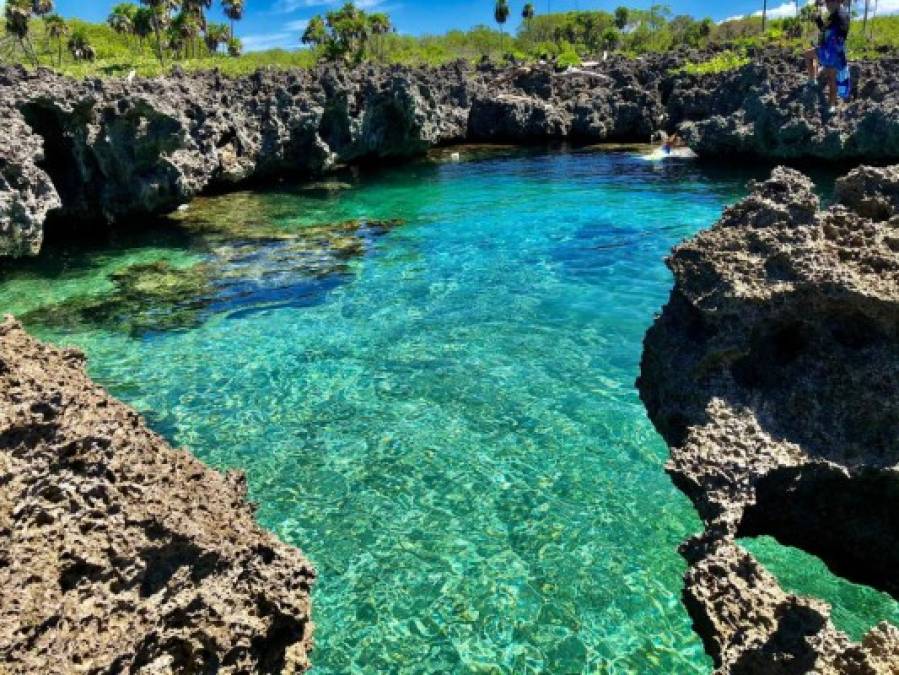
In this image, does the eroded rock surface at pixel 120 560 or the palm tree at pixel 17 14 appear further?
the palm tree at pixel 17 14

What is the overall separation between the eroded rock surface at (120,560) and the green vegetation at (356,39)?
130 feet

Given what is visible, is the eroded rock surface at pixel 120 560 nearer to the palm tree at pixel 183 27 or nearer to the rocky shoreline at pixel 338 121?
the rocky shoreline at pixel 338 121

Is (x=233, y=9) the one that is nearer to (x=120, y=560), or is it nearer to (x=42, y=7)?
(x=42, y=7)

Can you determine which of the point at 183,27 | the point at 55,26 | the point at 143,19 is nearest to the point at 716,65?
the point at 183,27

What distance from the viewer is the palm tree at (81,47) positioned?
64188 millimetres

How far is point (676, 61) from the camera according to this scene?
44562mm

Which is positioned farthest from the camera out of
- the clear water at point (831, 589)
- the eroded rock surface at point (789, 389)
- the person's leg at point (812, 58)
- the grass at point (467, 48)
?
the grass at point (467, 48)

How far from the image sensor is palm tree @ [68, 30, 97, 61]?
211ft

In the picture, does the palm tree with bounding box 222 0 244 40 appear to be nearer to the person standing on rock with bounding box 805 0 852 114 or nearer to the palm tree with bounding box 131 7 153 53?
the palm tree with bounding box 131 7 153 53

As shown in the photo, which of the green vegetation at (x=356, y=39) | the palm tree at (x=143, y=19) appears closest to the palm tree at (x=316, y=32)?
the green vegetation at (x=356, y=39)

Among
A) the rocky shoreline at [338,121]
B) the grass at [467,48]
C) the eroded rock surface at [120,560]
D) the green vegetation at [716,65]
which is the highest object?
the grass at [467,48]

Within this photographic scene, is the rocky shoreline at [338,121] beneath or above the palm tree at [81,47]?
beneath

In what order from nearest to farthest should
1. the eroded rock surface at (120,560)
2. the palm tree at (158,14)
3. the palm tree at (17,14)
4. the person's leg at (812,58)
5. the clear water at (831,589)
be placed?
the eroded rock surface at (120,560)
the clear water at (831,589)
the person's leg at (812,58)
the palm tree at (17,14)
the palm tree at (158,14)

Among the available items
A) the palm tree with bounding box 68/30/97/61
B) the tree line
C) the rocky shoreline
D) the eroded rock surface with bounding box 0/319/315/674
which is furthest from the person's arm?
the palm tree with bounding box 68/30/97/61
